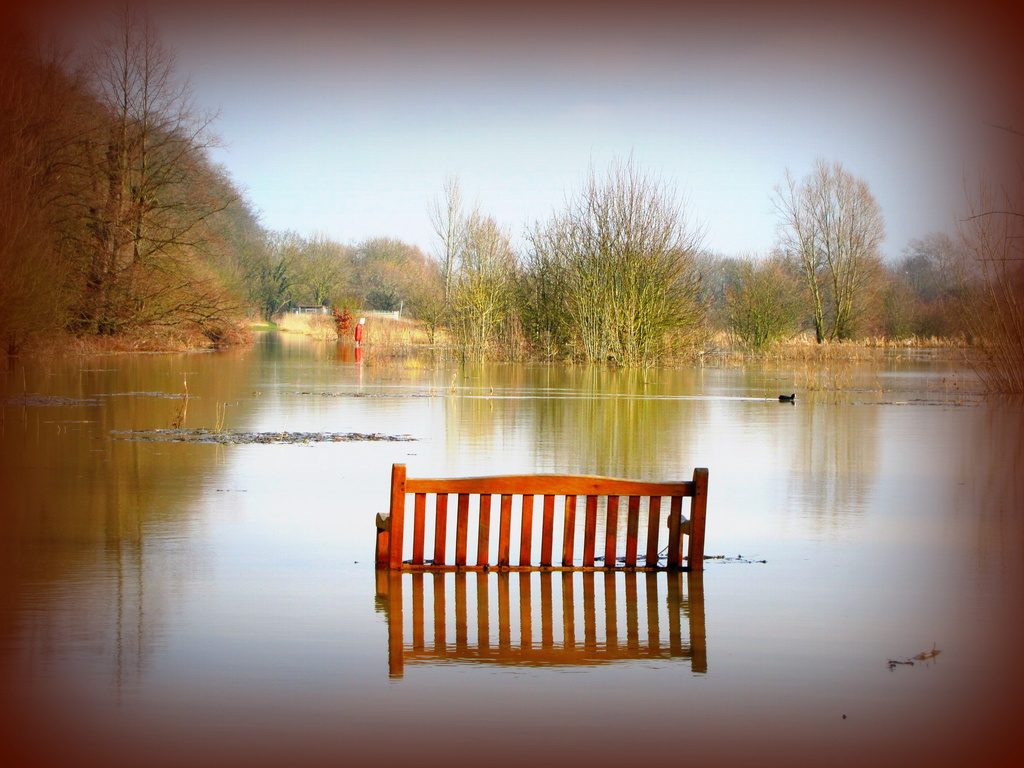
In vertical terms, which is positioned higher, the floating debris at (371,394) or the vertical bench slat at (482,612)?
the floating debris at (371,394)

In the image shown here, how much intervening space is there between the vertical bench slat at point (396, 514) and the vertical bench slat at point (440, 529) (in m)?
0.24

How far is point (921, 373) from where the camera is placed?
3572cm

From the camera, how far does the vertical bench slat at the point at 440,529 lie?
7.15 meters

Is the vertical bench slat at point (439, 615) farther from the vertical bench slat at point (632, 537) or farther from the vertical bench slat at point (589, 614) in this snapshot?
the vertical bench slat at point (632, 537)

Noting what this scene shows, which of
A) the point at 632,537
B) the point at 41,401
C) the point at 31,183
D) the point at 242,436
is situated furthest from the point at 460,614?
the point at 31,183

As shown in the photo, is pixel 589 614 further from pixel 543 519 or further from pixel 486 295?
pixel 486 295

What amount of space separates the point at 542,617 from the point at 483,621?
1.19 feet

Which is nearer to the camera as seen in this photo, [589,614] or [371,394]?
[589,614]

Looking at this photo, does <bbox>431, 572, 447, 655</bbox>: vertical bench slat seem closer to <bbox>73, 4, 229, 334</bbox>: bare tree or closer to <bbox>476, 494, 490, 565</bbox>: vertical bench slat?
<bbox>476, 494, 490, 565</bbox>: vertical bench slat

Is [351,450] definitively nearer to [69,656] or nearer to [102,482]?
[102,482]

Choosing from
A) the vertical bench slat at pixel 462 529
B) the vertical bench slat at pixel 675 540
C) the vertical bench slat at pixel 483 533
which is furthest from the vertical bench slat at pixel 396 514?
the vertical bench slat at pixel 675 540

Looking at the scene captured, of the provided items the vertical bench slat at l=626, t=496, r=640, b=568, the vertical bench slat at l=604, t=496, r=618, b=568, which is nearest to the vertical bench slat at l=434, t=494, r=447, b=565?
the vertical bench slat at l=604, t=496, r=618, b=568

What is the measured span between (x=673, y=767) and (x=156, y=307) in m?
37.7

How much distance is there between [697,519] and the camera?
7.43 metres
